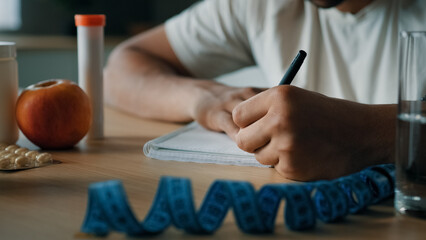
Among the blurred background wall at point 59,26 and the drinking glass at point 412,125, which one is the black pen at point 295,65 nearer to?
the drinking glass at point 412,125

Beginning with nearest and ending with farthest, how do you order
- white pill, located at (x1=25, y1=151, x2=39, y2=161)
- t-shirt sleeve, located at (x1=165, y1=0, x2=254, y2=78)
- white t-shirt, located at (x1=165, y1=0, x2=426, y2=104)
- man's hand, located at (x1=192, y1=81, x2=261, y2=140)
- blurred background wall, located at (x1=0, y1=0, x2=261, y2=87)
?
white pill, located at (x1=25, y1=151, x2=39, y2=161), man's hand, located at (x1=192, y1=81, x2=261, y2=140), white t-shirt, located at (x1=165, y1=0, x2=426, y2=104), t-shirt sleeve, located at (x1=165, y1=0, x2=254, y2=78), blurred background wall, located at (x1=0, y1=0, x2=261, y2=87)

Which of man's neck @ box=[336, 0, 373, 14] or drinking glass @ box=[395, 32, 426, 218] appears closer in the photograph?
drinking glass @ box=[395, 32, 426, 218]

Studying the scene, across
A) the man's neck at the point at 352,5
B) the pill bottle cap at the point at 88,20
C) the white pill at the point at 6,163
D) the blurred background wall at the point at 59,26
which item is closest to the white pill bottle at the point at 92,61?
the pill bottle cap at the point at 88,20

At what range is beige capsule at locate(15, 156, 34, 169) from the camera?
78cm

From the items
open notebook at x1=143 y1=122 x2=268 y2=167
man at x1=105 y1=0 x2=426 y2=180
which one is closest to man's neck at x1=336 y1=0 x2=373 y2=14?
man at x1=105 y1=0 x2=426 y2=180

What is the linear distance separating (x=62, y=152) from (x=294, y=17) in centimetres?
79

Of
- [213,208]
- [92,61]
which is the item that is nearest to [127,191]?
[213,208]

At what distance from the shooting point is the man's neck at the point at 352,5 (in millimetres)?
1318

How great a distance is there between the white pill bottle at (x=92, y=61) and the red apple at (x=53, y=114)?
0.09m

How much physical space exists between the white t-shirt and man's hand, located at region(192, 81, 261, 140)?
391 mm

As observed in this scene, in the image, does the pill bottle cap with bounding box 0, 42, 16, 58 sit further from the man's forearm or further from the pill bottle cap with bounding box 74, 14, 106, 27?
the man's forearm

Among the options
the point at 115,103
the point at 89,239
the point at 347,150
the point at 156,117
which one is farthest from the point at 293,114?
the point at 115,103

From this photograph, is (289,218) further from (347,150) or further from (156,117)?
(156,117)

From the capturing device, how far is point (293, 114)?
72cm
